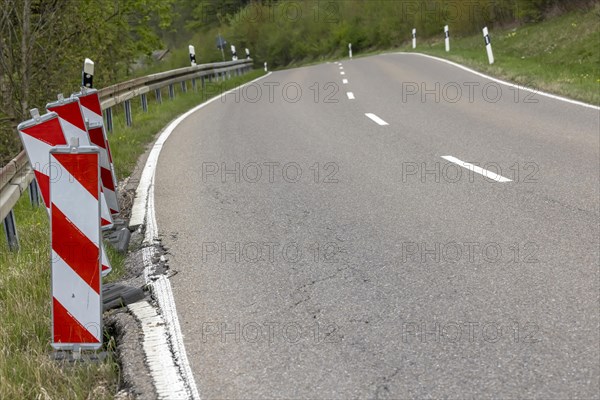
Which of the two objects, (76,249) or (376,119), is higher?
(76,249)

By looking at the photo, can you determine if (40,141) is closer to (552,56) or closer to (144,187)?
(144,187)

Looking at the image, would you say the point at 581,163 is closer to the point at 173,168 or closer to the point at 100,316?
the point at 173,168

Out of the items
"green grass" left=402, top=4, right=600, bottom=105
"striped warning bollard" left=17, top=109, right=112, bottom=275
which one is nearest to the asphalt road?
"striped warning bollard" left=17, top=109, right=112, bottom=275

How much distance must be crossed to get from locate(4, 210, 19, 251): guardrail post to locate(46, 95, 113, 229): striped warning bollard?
75 centimetres

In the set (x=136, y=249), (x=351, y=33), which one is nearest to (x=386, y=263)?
(x=136, y=249)

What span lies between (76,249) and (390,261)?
2265 mm

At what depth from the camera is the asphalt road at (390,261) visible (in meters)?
3.66

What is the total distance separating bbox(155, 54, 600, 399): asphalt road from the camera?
3658mm

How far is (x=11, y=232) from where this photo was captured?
622cm

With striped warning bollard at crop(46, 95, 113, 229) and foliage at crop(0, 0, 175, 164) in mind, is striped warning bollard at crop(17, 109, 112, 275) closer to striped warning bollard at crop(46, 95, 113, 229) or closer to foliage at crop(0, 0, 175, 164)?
striped warning bollard at crop(46, 95, 113, 229)

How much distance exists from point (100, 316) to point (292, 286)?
4.51 feet

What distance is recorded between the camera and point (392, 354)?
382cm

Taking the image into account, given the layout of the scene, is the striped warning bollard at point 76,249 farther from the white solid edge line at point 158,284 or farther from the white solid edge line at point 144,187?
the white solid edge line at point 144,187

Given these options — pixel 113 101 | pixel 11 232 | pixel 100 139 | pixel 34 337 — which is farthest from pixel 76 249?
pixel 113 101
